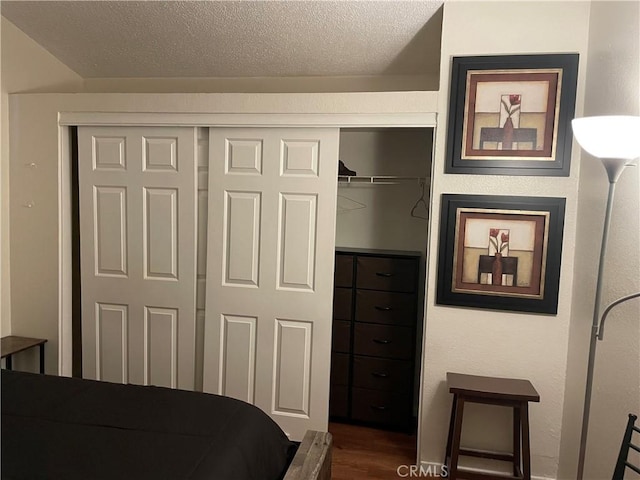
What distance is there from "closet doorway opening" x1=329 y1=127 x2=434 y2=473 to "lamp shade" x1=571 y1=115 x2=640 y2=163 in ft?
4.56

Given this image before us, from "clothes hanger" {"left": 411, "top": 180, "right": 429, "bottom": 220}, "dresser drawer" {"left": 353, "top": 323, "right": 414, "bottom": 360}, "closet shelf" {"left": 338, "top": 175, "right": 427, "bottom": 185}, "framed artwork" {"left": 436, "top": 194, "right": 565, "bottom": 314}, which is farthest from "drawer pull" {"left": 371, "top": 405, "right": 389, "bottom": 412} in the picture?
"closet shelf" {"left": 338, "top": 175, "right": 427, "bottom": 185}

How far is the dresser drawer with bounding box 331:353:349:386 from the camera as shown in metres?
3.11

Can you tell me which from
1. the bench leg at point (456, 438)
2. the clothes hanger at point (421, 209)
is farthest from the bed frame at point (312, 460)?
the clothes hanger at point (421, 209)

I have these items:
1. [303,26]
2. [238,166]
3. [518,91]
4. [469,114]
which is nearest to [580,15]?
[518,91]

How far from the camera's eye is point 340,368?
3121 millimetres

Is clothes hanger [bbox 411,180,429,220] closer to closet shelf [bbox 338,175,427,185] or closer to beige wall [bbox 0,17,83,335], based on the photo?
closet shelf [bbox 338,175,427,185]

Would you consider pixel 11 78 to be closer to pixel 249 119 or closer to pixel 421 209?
pixel 249 119

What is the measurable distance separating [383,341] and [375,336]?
0.06m

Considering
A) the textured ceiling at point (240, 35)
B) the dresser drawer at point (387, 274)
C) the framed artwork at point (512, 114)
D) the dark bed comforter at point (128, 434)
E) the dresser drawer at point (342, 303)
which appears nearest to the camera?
the dark bed comforter at point (128, 434)

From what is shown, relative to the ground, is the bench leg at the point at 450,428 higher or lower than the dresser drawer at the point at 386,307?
lower

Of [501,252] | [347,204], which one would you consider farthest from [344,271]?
[501,252]

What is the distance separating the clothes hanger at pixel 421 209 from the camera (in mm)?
3270

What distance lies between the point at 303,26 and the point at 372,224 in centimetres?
140

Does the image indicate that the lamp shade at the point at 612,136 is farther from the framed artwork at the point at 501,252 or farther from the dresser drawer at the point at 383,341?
the dresser drawer at the point at 383,341
